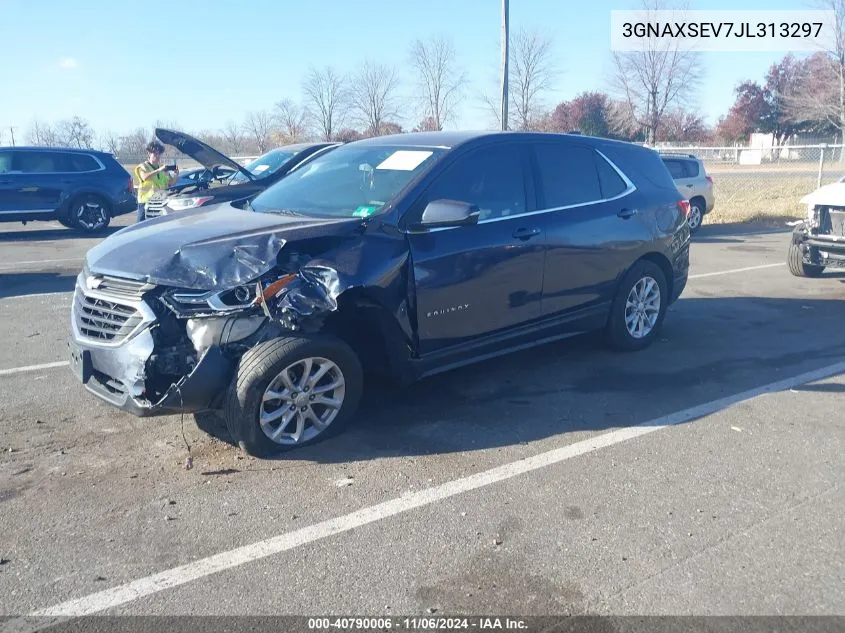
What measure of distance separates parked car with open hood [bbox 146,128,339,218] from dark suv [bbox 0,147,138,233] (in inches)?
252

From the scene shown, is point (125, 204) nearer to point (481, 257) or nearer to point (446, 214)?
point (481, 257)

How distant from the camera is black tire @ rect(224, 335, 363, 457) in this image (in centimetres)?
420

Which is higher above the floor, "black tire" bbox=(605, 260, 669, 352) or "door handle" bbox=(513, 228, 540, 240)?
"door handle" bbox=(513, 228, 540, 240)

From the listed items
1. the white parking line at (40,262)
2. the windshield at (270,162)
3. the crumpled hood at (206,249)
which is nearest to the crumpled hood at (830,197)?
the crumpled hood at (206,249)

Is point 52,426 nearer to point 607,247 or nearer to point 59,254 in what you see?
point 607,247

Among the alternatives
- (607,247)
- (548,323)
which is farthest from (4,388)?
(607,247)

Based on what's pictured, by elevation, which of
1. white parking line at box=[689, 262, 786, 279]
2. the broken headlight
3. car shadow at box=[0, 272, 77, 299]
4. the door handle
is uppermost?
the door handle

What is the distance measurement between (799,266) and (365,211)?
7.57m

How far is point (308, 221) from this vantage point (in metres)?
4.83

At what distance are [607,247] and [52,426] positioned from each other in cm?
427

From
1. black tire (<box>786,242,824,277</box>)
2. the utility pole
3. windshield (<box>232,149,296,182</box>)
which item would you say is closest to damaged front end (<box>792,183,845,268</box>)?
black tire (<box>786,242,824,277</box>)

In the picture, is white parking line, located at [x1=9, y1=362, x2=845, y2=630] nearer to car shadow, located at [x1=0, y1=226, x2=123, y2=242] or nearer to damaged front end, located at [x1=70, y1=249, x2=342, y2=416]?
damaged front end, located at [x1=70, y1=249, x2=342, y2=416]

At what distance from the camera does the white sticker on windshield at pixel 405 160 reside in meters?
5.27

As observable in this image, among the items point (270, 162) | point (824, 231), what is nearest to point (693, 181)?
point (824, 231)
